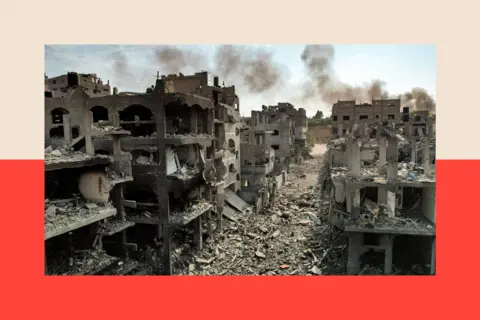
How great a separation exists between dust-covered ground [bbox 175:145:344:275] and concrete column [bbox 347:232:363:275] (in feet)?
2.22

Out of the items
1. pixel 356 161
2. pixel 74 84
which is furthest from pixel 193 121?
pixel 356 161

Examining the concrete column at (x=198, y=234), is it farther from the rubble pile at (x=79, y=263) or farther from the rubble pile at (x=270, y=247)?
the rubble pile at (x=79, y=263)

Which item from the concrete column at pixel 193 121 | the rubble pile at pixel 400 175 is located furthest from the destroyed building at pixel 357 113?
the concrete column at pixel 193 121

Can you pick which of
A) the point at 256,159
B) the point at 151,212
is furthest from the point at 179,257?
the point at 256,159

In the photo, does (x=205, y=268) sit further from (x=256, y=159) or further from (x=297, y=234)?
(x=256, y=159)

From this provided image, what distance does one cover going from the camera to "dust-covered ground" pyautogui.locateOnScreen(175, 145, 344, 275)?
1264 cm

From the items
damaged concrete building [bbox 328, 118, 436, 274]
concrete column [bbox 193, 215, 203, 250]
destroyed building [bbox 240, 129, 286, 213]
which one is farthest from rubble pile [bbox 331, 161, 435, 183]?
destroyed building [bbox 240, 129, 286, 213]

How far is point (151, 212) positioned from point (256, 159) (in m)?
11.3

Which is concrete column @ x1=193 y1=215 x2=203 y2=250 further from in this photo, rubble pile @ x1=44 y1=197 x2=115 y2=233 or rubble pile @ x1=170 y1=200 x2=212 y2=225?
rubble pile @ x1=44 y1=197 x2=115 y2=233

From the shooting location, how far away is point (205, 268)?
1377cm

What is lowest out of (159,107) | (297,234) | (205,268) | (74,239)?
(205,268)

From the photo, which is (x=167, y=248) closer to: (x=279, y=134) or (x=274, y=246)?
(x=274, y=246)

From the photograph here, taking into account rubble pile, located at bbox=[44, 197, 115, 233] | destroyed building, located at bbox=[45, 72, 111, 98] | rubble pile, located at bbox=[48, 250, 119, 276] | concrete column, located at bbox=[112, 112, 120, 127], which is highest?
destroyed building, located at bbox=[45, 72, 111, 98]

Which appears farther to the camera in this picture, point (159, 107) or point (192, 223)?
point (192, 223)
